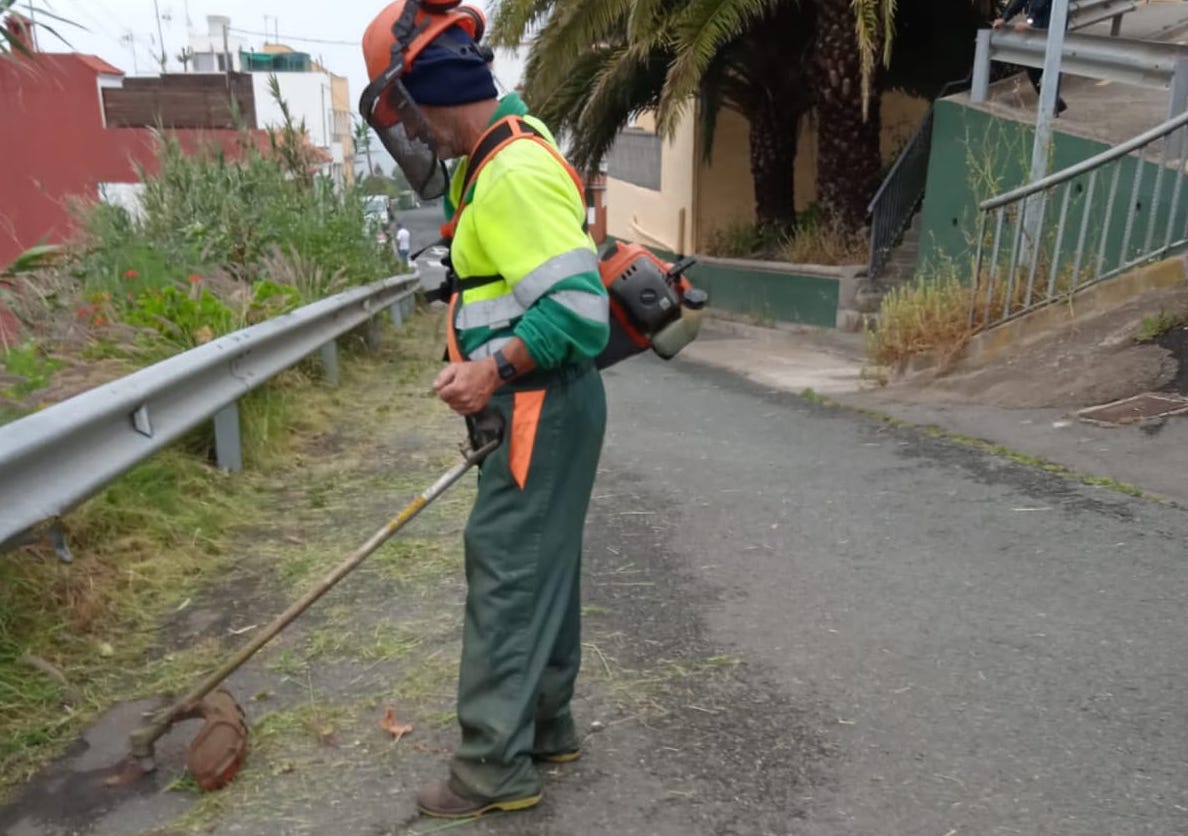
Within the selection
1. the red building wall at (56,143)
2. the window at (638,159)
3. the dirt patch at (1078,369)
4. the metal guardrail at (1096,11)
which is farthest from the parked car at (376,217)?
the window at (638,159)

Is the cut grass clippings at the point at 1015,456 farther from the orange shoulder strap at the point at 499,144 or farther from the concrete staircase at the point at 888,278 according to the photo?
the concrete staircase at the point at 888,278

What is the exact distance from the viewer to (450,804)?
102 inches

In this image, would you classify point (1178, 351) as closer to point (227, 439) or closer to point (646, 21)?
point (227, 439)

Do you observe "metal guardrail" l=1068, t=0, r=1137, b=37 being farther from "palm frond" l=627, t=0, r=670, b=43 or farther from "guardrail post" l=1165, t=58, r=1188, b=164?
Answer: "palm frond" l=627, t=0, r=670, b=43

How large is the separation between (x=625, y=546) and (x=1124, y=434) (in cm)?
310

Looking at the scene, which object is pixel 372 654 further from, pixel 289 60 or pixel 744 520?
pixel 289 60

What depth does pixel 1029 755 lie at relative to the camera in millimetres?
2838

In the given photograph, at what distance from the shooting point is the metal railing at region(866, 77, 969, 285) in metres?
13.6

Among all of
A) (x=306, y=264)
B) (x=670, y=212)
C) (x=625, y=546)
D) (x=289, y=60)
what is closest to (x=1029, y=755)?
(x=625, y=546)

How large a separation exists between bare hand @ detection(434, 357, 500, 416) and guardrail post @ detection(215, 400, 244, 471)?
2.81 m

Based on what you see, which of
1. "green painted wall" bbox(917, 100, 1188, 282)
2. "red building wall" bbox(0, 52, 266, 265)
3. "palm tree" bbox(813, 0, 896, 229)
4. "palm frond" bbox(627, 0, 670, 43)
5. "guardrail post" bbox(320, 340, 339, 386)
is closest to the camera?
"guardrail post" bbox(320, 340, 339, 386)

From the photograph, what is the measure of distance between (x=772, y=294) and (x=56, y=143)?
15127mm

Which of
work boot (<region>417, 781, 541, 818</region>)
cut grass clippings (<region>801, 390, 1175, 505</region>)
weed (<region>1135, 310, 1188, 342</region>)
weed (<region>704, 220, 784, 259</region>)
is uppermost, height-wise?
weed (<region>1135, 310, 1188, 342</region>)

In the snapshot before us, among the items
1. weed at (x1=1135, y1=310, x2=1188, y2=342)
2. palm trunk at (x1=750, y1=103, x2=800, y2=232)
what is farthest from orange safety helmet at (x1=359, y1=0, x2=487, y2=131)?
palm trunk at (x1=750, y1=103, x2=800, y2=232)
